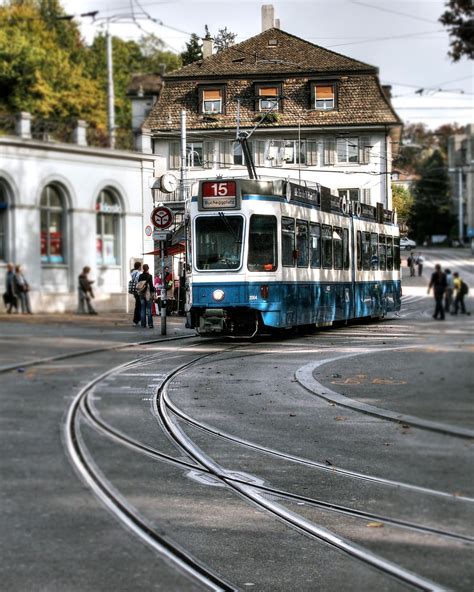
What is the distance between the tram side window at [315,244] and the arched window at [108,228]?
4982 mm

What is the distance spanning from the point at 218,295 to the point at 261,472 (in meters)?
12.6

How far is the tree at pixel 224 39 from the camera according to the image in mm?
7895

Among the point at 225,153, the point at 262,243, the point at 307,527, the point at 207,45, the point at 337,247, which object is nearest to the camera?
the point at 307,527

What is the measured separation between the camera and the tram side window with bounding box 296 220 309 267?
69.5ft

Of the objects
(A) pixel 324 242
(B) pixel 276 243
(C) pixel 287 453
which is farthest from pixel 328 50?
(A) pixel 324 242

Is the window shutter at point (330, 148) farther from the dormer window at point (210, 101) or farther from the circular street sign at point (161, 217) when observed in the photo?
the circular street sign at point (161, 217)

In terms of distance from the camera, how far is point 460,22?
6.46 m

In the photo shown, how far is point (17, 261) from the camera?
13.3m

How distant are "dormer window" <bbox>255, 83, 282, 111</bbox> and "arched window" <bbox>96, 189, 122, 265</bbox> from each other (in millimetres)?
6794

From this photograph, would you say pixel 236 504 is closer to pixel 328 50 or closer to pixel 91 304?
pixel 328 50

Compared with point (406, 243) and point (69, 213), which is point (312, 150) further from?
point (69, 213)

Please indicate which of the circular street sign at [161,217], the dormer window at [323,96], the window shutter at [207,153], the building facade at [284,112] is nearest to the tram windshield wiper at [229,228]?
the circular street sign at [161,217]

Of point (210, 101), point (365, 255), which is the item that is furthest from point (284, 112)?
point (365, 255)

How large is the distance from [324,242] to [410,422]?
523 inches
